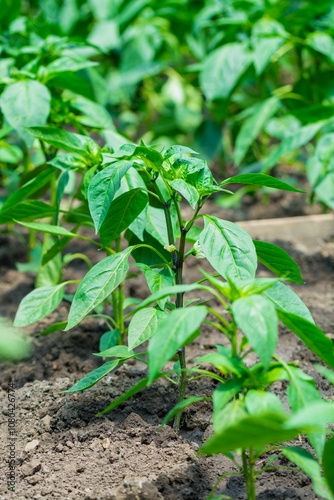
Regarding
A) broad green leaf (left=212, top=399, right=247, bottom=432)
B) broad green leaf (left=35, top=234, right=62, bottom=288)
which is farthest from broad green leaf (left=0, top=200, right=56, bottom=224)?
broad green leaf (left=212, top=399, right=247, bottom=432)

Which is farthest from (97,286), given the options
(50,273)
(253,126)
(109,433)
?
(253,126)

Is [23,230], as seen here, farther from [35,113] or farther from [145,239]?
[145,239]

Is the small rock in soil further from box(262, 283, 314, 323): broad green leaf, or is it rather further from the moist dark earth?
box(262, 283, 314, 323): broad green leaf

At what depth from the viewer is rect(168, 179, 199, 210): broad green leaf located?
0.99 meters

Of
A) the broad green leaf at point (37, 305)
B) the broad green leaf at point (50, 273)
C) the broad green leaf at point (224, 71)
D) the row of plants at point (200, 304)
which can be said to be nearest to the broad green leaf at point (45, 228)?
the row of plants at point (200, 304)

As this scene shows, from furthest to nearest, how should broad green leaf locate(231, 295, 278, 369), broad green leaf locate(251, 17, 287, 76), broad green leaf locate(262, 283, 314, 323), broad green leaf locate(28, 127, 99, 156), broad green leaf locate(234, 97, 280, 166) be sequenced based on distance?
broad green leaf locate(234, 97, 280, 166) → broad green leaf locate(251, 17, 287, 76) → broad green leaf locate(28, 127, 99, 156) → broad green leaf locate(262, 283, 314, 323) → broad green leaf locate(231, 295, 278, 369)

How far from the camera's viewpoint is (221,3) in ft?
8.70

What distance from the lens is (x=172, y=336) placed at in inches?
31.4

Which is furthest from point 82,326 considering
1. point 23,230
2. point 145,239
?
point 23,230

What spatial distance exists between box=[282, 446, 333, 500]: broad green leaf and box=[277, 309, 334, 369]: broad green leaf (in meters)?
0.19

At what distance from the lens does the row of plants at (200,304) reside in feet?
2.55

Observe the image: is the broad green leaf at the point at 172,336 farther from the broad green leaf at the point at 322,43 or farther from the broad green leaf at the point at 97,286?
the broad green leaf at the point at 322,43

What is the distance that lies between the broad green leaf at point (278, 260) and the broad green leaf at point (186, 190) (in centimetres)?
22

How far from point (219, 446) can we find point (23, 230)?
2.22 metres
